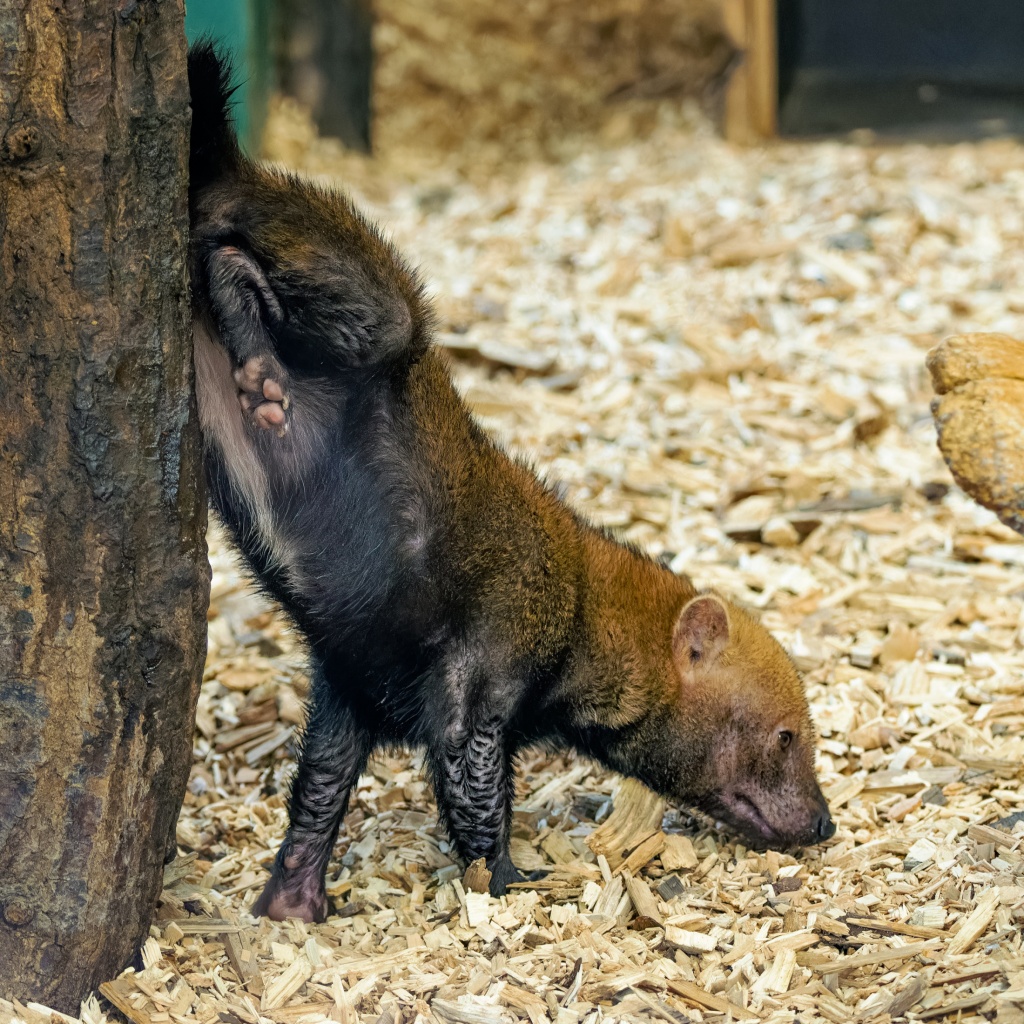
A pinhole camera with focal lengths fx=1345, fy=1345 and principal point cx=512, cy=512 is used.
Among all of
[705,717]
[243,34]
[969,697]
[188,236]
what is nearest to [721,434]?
[969,697]

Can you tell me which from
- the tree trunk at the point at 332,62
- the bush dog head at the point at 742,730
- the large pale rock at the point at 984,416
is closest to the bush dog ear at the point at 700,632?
the bush dog head at the point at 742,730

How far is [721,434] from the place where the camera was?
6789 mm

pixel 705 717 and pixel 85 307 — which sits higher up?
pixel 85 307

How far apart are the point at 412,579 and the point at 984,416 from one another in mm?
1728

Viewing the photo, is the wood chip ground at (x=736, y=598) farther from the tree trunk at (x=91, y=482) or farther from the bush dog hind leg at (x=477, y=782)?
the tree trunk at (x=91, y=482)

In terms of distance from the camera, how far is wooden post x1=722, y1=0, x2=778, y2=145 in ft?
32.6

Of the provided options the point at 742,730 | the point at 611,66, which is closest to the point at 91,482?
the point at 742,730

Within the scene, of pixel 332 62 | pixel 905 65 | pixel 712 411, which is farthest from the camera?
pixel 332 62

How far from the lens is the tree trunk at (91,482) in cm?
273

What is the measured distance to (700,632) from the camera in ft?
13.8

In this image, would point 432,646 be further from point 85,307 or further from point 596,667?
point 85,307

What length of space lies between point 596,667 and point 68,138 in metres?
2.15

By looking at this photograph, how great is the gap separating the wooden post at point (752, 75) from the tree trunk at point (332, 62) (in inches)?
120

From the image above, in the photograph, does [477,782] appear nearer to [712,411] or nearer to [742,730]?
[742,730]
